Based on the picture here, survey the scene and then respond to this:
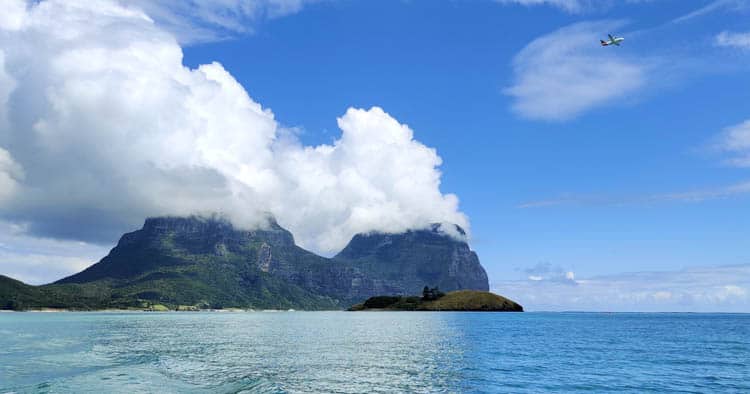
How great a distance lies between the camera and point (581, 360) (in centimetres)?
8606

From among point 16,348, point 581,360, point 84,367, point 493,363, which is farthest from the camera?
point 16,348

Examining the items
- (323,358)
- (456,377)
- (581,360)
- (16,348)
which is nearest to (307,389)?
(456,377)

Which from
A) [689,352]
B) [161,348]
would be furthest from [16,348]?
[689,352]

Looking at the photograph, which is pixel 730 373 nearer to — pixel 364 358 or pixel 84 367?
pixel 364 358

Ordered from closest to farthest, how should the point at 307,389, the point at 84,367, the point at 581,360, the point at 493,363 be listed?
the point at 307,389 < the point at 84,367 < the point at 493,363 < the point at 581,360

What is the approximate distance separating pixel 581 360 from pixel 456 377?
104 feet

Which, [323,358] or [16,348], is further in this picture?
[16,348]

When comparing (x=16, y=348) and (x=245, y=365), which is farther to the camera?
(x=16, y=348)

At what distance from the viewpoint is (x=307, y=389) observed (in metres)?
54.7

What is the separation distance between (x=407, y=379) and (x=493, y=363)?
77.5ft

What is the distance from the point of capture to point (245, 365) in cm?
7481

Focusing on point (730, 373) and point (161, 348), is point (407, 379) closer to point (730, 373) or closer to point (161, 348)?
point (730, 373)

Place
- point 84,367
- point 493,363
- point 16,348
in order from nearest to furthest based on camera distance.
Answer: point 84,367, point 493,363, point 16,348

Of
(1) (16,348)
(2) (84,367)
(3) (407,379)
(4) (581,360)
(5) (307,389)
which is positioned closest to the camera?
(5) (307,389)
